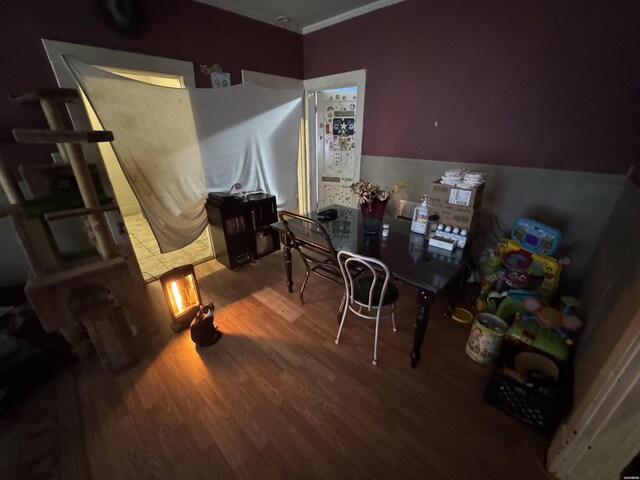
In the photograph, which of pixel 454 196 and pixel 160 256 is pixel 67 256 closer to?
pixel 160 256

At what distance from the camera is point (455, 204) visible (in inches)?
62.6

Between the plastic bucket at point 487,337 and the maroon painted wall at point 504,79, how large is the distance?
117 cm

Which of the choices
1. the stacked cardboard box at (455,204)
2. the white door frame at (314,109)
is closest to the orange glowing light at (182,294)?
the stacked cardboard box at (455,204)

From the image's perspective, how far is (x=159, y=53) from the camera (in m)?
1.98

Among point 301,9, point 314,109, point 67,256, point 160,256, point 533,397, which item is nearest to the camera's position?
point 533,397

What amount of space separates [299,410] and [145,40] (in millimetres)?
2734

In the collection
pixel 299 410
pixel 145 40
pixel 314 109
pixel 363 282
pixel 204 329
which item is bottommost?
pixel 299 410

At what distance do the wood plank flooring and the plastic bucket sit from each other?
0.26 feet

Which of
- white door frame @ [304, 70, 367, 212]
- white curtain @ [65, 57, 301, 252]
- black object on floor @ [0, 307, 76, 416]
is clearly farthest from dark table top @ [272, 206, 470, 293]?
black object on floor @ [0, 307, 76, 416]

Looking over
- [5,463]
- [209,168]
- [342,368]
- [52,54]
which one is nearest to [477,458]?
[342,368]

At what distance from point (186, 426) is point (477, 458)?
1.37 metres

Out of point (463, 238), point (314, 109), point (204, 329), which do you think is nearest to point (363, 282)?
point (463, 238)

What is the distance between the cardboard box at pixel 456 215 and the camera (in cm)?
154

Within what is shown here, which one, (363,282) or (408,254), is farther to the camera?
(363,282)
